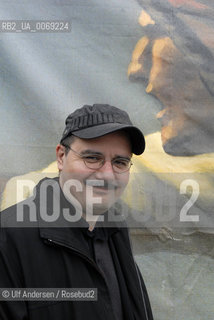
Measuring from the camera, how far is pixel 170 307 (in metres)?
1.42

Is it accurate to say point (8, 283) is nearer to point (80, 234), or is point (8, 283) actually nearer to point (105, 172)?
point (80, 234)

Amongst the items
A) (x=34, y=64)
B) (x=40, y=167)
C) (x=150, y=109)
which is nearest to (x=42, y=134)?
(x=40, y=167)

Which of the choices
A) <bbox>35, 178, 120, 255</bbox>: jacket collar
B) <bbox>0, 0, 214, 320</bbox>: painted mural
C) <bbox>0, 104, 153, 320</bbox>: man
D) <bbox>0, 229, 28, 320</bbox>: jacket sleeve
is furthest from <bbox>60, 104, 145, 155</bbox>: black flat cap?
A: <bbox>0, 0, 214, 320</bbox>: painted mural

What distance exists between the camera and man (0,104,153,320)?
0.65 metres

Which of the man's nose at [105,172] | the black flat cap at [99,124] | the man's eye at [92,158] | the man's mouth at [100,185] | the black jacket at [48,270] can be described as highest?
the black flat cap at [99,124]

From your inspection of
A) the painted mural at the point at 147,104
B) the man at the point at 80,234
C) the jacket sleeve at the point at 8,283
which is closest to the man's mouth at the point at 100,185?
the man at the point at 80,234

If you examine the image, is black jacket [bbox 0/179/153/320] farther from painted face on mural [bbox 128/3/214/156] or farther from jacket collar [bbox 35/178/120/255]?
painted face on mural [bbox 128/3/214/156]

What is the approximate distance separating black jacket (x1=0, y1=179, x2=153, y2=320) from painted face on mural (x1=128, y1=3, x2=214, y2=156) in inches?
33.4

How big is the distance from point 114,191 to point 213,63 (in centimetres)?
93

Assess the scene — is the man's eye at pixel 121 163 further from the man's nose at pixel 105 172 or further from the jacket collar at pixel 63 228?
the jacket collar at pixel 63 228

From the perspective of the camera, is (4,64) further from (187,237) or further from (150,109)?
(187,237)

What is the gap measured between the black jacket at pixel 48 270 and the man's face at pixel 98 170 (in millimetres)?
79

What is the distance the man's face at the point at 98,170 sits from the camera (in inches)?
29.3

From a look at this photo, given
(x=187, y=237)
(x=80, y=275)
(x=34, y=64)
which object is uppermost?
(x=34, y=64)
